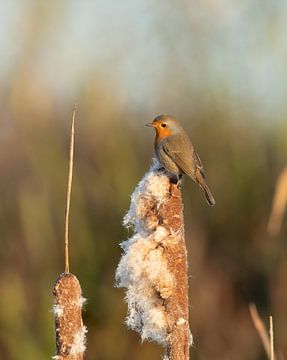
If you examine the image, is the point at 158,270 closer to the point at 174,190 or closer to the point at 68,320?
the point at 174,190

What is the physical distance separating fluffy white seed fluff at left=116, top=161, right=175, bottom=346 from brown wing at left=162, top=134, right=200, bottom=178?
0.94 meters

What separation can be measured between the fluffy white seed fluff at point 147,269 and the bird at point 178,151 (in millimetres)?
807

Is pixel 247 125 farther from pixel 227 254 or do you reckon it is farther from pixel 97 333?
pixel 97 333

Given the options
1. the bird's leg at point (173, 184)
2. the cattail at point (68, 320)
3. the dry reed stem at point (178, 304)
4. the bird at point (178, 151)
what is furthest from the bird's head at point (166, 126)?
the cattail at point (68, 320)

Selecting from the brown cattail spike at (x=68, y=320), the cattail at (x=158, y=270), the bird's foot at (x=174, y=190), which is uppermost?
the bird's foot at (x=174, y=190)

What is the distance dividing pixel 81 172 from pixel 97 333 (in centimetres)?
110

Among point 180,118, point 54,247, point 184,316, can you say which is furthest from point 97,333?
point 184,316

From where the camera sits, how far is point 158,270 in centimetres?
186

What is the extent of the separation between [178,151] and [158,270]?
4.71 ft

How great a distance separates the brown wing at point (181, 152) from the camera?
3084 mm

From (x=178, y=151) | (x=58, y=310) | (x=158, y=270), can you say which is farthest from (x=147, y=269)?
(x=178, y=151)

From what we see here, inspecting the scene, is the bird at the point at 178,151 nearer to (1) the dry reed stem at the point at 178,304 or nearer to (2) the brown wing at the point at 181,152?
(2) the brown wing at the point at 181,152

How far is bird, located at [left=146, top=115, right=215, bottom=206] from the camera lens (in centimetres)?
308

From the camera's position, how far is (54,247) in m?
→ 4.61
